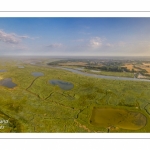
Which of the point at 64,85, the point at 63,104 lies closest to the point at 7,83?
the point at 64,85

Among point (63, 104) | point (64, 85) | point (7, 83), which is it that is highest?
point (7, 83)

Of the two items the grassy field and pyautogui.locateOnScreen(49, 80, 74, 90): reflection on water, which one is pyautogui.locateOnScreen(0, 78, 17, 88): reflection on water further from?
pyautogui.locateOnScreen(49, 80, 74, 90): reflection on water

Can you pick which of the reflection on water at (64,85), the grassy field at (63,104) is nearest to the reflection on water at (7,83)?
the grassy field at (63,104)

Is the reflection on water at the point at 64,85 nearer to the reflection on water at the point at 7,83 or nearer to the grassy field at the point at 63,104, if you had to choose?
the grassy field at the point at 63,104

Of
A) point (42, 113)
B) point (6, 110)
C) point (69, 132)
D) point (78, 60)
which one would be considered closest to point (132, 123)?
point (69, 132)

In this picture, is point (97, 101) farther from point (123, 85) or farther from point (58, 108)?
point (123, 85)

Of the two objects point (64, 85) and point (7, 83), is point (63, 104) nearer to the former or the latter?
point (64, 85)

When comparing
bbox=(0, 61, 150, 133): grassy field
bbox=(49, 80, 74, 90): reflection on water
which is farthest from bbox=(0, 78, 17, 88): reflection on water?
bbox=(49, 80, 74, 90): reflection on water

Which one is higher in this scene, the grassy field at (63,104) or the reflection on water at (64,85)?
the reflection on water at (64,85)
